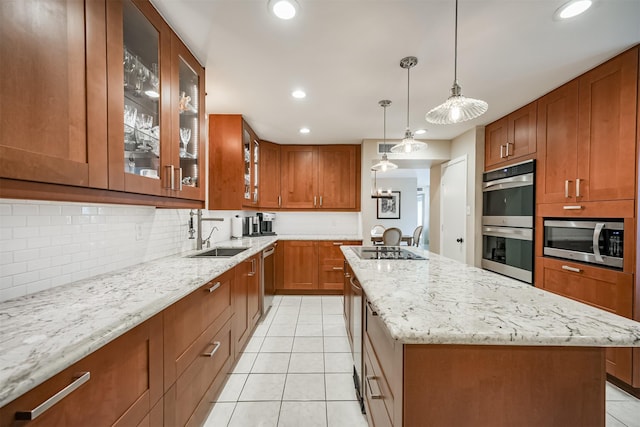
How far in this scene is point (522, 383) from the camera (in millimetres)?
764

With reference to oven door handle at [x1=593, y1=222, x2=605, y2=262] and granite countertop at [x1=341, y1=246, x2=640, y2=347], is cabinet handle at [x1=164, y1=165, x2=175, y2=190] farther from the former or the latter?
oven door handle at [x1=593, y1=222, x2=605, y2=262]

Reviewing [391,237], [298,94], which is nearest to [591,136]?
[391,237]

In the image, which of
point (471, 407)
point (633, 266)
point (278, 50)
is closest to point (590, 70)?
point (633, 266)

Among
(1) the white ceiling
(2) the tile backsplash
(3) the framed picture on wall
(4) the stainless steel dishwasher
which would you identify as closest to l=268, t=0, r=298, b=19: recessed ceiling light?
(1) the white ceiling

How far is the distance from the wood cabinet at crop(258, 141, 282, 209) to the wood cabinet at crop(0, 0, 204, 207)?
2.53 metres

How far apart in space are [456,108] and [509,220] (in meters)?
2.18

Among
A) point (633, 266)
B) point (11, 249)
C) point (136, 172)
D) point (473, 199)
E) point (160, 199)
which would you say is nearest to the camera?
point (11, 249)

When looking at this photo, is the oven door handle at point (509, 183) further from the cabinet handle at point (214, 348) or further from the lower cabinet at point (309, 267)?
the cabinet handle at point (214, 348)

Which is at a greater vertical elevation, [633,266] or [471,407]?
[633,266]

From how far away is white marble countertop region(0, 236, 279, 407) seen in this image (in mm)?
571

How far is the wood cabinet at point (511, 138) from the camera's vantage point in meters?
2.69

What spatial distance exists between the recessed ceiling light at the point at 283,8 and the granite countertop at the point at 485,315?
154 centimetres

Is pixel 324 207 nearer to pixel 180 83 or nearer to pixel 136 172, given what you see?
pixel 180 83

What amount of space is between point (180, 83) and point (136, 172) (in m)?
0.89
